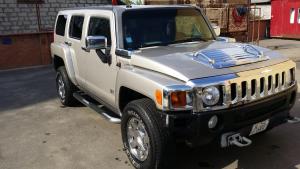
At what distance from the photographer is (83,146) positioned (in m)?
4.61

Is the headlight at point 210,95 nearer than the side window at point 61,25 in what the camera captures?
Yes

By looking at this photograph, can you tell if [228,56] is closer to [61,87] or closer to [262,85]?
[262,85]

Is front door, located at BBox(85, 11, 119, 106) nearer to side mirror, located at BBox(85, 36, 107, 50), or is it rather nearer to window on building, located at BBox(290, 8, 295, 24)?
side mirror, located at BBox(85, 36, 107, 50)

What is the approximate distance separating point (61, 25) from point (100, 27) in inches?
83.3

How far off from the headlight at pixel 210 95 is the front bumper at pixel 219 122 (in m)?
0.10

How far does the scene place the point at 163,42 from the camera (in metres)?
4.35

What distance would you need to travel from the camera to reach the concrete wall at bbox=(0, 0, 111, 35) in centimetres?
1516

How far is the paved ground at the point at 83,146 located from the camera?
13.1 feet

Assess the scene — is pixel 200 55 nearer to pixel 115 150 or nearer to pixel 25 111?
pixel 115 150

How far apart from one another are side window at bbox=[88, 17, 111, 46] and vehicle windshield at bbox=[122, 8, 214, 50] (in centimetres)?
32

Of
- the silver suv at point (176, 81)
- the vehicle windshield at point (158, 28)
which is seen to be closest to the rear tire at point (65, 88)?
Answer: the silver suv at point (176, 81)

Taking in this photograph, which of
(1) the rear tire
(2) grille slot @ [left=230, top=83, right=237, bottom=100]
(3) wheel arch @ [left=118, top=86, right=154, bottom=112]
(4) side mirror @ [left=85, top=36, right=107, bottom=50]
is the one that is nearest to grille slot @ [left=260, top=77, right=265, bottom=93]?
(2) grille slot @ [left=230, top=83, right=237, bottom=100]

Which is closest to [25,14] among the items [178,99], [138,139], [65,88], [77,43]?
[65,88]

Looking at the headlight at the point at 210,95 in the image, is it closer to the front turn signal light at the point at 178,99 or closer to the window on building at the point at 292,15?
the front turn signal light at the point at 178,99
